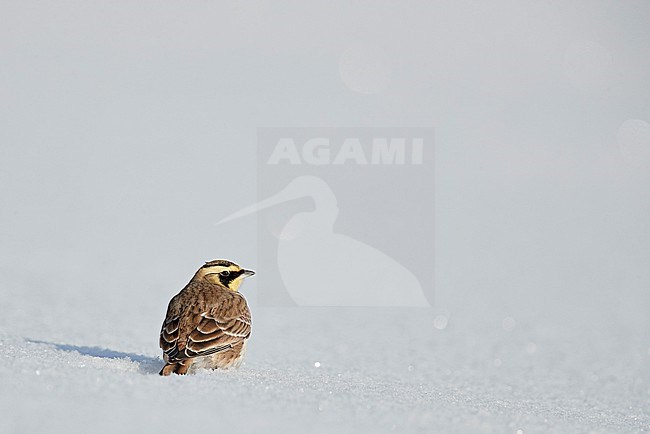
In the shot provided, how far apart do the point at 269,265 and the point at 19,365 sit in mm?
7226

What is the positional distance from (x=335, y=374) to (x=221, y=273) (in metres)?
1.17

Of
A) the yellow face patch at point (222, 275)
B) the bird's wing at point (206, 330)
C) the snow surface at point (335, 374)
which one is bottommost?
the snow surface at point (335, 374)

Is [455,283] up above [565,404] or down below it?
above

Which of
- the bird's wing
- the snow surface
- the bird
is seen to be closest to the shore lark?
the bird's wing

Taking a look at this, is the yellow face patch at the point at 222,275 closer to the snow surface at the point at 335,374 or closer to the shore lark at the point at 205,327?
the shore lark at the point at 205,327

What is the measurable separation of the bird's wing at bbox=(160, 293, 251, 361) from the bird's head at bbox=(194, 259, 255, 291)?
12.3 inches

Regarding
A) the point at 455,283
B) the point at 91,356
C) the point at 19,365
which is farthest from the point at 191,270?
the point at 19,365

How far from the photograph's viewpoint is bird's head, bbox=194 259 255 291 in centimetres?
636

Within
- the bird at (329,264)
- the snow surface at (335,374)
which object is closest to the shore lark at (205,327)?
the snow surface at (335,374)

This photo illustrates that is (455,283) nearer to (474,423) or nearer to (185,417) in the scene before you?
(474,423)

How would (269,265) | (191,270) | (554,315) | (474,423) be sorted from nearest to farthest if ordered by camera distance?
(474,423), (554,315), (191,270), (269,265)

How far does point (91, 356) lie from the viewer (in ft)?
19.5

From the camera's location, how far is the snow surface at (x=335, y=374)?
426cm

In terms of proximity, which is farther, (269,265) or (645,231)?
→ (645,231)
